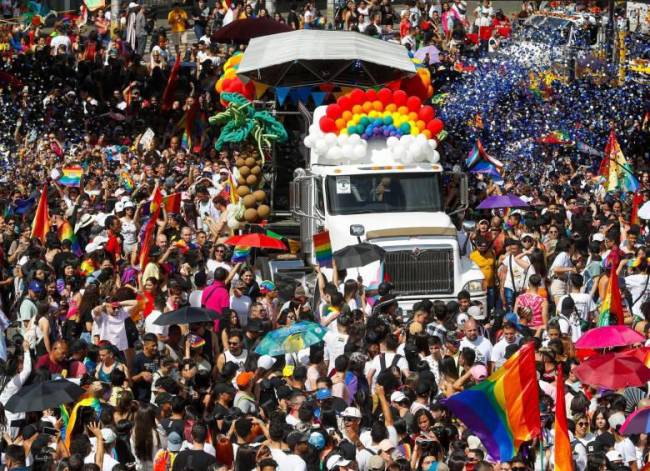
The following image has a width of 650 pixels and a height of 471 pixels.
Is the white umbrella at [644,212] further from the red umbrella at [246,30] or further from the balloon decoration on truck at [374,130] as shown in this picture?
the red umbrella at [246,30]

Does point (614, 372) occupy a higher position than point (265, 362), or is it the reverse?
point (614, 372)

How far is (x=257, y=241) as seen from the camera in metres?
20.6

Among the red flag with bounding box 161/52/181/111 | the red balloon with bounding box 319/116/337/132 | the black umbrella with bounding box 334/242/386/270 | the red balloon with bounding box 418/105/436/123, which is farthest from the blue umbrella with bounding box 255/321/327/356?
the red flag with bounding box 161/52/181/111

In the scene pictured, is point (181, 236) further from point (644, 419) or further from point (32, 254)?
point (644, 419)

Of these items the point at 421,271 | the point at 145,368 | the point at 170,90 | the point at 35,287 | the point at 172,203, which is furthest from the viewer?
the point at 170,90

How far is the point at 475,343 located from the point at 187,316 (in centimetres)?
284

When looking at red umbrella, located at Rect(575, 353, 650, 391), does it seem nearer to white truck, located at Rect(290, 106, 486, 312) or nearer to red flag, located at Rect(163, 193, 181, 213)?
white truck, located at Rect(290, 106, 486, 312)

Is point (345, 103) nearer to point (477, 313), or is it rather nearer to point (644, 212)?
point (477, 313)

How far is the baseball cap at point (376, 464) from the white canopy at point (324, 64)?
11.1m

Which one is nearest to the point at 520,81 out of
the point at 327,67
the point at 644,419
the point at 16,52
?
the point at 327,67

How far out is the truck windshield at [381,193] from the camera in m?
20.2

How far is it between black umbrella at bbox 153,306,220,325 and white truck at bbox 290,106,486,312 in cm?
276

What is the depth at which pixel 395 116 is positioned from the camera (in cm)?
2088

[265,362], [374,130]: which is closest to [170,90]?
[374,130]
